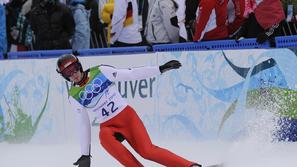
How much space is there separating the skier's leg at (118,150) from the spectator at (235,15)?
2508 millimetres

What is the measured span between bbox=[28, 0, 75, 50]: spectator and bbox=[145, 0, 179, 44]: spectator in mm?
1418

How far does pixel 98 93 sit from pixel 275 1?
2.53 meters

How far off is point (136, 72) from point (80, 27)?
3528 mm

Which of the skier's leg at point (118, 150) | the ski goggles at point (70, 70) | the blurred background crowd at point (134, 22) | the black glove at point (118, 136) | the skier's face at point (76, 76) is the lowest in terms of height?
the skier's leg at point (118, 150)

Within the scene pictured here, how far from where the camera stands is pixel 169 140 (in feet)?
28.6

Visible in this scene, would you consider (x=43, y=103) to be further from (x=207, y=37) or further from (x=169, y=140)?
(x=207, y=37)

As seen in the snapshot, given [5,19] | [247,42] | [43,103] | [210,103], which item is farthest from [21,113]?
[247,42]

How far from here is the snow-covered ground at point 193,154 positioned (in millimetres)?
7156

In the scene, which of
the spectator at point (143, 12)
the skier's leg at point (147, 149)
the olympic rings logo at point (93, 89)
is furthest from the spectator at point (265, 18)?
the olympic rings logo at point (93, 89)

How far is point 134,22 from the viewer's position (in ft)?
29.9

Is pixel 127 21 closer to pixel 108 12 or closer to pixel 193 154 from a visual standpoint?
pixel 108 12

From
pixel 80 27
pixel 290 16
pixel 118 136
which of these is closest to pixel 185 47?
pixel 290 16

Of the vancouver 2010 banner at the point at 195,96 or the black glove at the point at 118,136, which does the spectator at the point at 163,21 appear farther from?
the black glove at the point at 118,136

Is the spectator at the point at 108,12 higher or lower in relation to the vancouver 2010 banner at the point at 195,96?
higher
